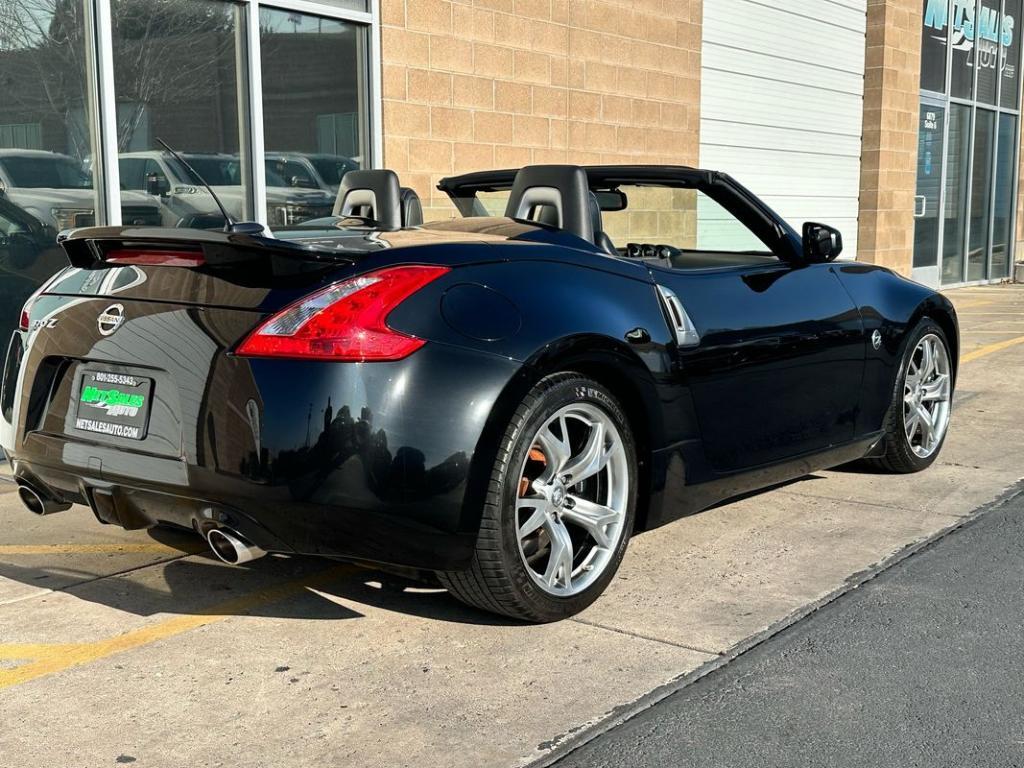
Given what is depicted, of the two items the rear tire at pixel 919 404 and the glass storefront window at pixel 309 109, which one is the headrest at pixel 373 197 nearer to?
the rear tire at pixel 919 404

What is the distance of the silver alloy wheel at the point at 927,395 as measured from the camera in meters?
5.71

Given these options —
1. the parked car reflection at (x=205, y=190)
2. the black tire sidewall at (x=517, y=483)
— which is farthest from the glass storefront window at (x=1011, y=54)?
the black tire sidewall at (x=517, y=483)

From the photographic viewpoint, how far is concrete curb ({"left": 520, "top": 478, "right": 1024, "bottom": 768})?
2.98 m

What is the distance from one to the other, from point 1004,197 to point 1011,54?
2.24m

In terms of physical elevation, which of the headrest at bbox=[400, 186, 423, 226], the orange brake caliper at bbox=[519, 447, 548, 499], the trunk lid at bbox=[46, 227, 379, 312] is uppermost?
the headrest at bbox=[400, 186, 423, 226]

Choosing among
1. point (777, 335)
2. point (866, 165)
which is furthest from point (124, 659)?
point (866, 165)

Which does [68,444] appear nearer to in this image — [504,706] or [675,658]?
[504,706]

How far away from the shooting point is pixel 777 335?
4621mm

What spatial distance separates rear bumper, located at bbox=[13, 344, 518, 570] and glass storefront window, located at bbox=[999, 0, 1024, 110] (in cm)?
1824

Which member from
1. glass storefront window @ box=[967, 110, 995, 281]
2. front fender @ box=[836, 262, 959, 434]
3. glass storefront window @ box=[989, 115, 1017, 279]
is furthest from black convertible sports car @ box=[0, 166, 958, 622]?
glass storefront window @ box=[989, 115, 1017, 279]

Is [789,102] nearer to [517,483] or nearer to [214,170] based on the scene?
[214,170]

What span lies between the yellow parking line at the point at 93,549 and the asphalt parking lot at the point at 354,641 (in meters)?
0.01

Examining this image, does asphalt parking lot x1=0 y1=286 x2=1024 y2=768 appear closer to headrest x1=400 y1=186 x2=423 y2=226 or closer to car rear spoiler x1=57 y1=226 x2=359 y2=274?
car rear spoiler x1=57 y1=226 x2=359 y2=274

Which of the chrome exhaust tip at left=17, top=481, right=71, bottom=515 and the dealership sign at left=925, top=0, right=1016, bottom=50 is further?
the dealership sign at left=925, top=0, right=1016, bottom=50
